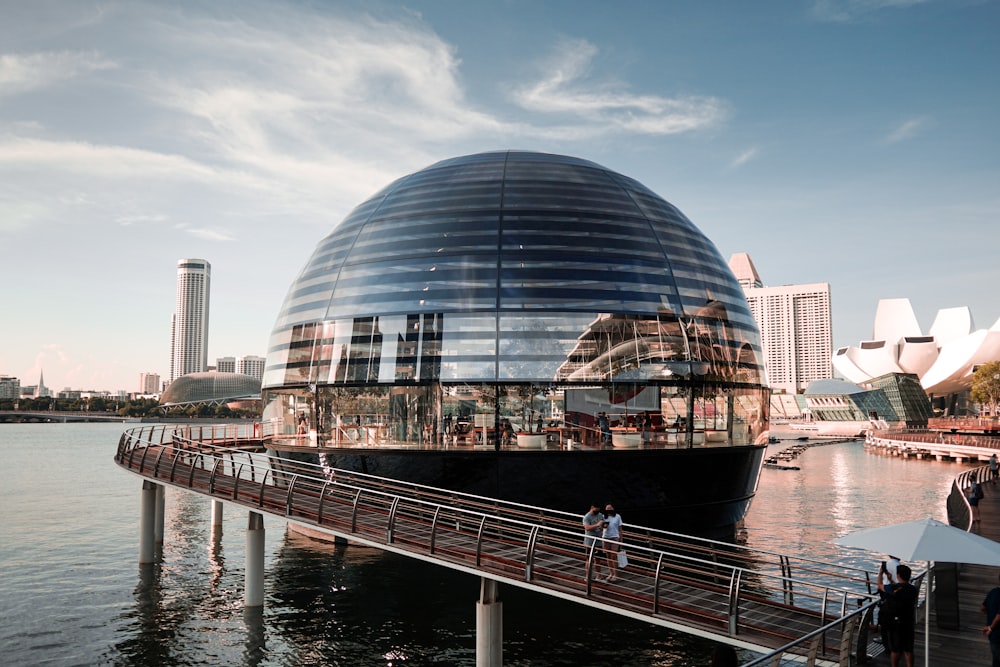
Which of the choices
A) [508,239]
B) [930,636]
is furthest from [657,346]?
[930,636]

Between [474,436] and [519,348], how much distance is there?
307 cm

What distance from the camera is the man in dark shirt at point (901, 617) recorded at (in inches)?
481

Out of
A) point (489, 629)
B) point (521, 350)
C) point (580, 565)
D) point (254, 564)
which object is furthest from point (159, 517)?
point (580, 565)

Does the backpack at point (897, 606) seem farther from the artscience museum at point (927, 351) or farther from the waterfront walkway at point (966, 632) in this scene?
the artscience museum at point (927, 351)

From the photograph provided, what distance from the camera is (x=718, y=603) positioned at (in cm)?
1495

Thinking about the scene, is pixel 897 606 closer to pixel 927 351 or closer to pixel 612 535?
pixel 612 535

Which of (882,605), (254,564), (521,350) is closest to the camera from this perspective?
(882,605)

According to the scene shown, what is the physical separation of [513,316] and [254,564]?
10.7 metres

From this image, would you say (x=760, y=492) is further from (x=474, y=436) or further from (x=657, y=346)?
(x=474, y=436)

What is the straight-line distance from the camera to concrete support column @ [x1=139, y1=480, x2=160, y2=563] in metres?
28.5

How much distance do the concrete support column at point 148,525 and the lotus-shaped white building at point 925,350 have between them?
15462cm

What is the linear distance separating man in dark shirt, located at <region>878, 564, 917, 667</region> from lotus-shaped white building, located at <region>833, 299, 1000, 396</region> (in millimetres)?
156304

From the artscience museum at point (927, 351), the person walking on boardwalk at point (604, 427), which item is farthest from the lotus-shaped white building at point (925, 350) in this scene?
the person walking on boardwalk at point (604, 427)

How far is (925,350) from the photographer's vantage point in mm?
167500
